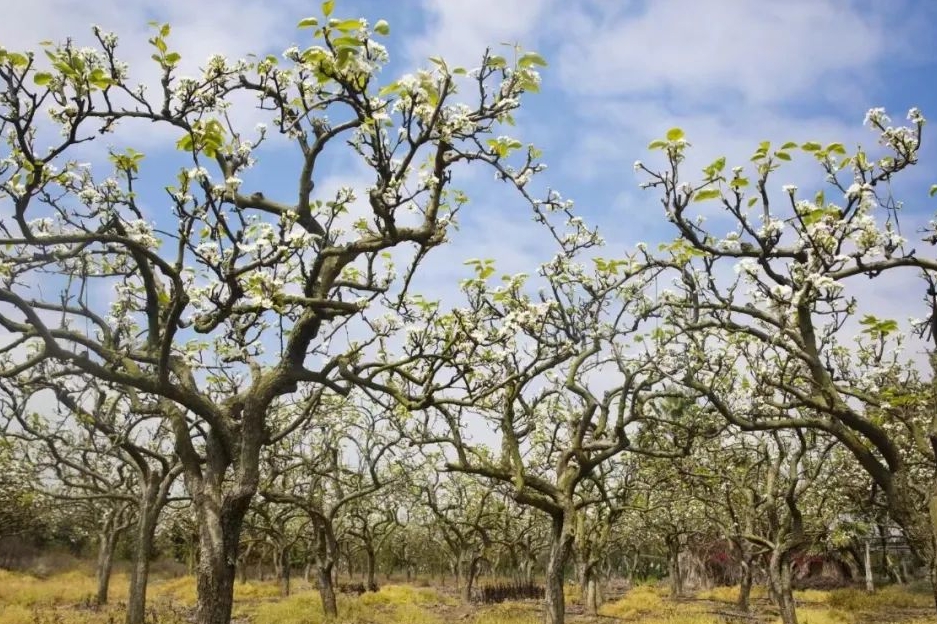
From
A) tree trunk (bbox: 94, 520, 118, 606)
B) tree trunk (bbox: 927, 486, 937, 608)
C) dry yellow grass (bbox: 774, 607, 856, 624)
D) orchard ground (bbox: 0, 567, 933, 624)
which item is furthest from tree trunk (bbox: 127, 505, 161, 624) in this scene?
dry yellow grass (bbox: 774, 607, 856, 624)

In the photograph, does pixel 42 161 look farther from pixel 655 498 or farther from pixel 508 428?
pixel 655 498

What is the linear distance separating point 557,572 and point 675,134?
8076 millimetres

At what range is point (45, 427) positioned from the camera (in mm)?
20922

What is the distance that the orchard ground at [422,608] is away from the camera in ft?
66.7

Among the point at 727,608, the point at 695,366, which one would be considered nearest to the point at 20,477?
the point at 695,366

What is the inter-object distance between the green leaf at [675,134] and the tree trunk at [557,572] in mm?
7347

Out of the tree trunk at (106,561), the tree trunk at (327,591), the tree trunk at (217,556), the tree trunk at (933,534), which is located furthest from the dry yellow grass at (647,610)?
the tree trunk at (106,561)

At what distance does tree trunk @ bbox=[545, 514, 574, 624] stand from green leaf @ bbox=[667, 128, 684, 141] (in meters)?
7.35

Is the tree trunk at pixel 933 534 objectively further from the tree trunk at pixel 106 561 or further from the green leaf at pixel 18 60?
the tree trunk at pixel 106 561

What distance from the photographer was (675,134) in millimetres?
6648

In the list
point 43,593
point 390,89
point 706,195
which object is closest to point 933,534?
point 706,195

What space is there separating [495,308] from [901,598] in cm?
2942

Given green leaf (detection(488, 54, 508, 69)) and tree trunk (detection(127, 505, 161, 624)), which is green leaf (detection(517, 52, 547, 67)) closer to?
green leaf (detection(488, 54, 508, 69))

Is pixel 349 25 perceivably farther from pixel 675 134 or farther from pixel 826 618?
pixel 826 618
